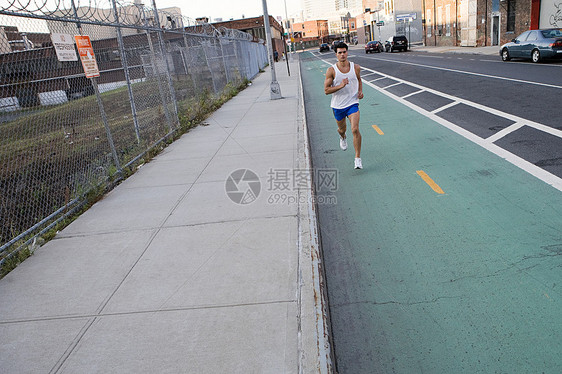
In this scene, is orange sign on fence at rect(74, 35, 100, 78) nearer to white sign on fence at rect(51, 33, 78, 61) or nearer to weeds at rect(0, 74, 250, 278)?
white sign on fence at rect(51, 33, 78, 61)

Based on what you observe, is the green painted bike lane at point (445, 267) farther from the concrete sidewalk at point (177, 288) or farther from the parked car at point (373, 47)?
the parked car at point (373, 47)

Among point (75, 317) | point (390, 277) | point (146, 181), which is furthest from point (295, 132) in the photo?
point (75, 317)

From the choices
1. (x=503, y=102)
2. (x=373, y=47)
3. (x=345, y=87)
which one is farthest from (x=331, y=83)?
(x=373, y=47)

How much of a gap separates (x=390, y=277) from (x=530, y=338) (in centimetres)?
120

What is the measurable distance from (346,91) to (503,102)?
258 inches

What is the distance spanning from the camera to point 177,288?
12.8ft

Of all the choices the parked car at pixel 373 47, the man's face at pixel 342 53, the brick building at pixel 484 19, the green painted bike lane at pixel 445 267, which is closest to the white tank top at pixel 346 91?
the man's face at pixel 342 53

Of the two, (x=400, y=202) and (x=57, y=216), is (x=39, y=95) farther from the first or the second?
(x=400, y=202)

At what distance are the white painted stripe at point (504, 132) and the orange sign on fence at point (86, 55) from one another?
22.2 feet

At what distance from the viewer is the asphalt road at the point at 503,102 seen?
7.35m

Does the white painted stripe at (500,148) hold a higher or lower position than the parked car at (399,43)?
lower

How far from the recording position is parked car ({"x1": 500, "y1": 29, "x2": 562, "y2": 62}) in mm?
20044

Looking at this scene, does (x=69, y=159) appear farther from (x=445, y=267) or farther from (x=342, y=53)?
(x=445, y=267)

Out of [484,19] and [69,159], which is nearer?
[69,159]
